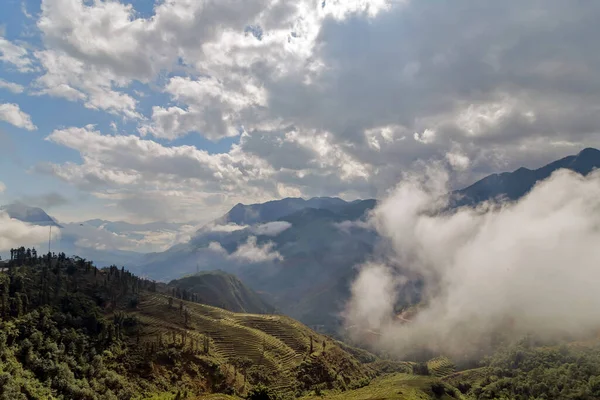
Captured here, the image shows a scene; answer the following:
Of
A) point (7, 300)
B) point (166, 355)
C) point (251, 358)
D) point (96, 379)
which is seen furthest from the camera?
point (251, 358)

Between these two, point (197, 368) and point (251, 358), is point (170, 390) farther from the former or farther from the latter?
point (251, 358)

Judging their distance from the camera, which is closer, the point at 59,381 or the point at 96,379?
the point at 59,381

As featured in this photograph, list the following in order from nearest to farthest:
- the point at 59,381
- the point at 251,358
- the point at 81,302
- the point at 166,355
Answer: the point at 59,381 → the point at 166,355 → the point at 81,302 → the point at 251,358

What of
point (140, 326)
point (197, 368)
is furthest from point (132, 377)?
point (140, 326)

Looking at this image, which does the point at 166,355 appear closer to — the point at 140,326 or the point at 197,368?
the point at 197,368

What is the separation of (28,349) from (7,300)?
1222 inches

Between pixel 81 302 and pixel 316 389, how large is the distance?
112460mm

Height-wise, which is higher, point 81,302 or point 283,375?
point 81,302

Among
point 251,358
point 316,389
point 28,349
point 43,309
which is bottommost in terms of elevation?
point 316,389

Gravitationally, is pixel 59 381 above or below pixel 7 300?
below

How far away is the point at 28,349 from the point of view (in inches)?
5197

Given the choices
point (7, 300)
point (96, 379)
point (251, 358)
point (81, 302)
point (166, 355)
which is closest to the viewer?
point (96, 379)

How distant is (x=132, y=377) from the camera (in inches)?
6019

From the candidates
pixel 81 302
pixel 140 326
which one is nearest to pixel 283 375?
pixel 140 326
